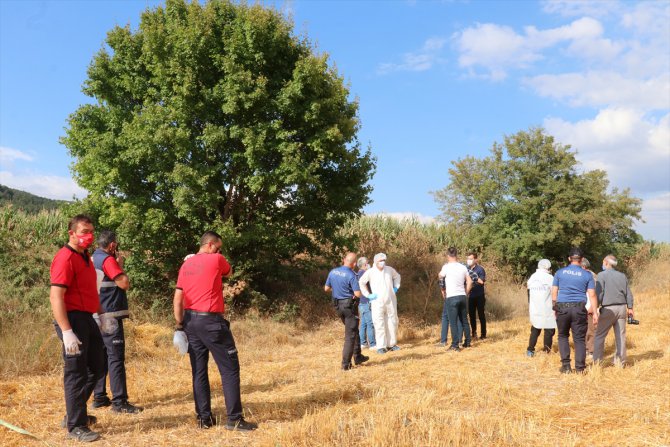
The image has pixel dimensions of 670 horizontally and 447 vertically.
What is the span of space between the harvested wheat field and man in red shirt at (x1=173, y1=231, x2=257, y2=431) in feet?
0.80

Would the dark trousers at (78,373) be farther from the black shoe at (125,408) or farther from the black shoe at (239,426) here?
the black shoe at (239,426)

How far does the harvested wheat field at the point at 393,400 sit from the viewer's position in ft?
16.8

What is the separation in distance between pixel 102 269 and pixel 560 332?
7.02 m

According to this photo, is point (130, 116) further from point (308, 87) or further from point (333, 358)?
point (333, 358)

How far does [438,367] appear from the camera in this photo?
882 cm

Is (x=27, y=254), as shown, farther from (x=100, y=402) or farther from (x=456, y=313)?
(x=456, y=313)

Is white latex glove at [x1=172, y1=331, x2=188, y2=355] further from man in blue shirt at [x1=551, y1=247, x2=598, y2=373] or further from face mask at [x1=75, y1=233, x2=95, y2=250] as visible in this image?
man in blue shirt at [x1=551, y1=247, x2=598, y2=373]

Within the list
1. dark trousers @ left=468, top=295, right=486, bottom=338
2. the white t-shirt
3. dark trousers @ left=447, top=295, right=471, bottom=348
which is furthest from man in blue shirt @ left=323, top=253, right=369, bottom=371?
dark trousers @ left=468, top=295, right=486, bottom=338

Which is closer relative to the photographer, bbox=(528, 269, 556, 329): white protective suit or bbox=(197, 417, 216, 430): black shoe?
bbox=(197, 417, 216, 430): black shoe

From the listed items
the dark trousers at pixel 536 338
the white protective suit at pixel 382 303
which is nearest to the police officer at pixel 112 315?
the white protective suit at pixel 382 303

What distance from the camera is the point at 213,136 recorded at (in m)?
12.8

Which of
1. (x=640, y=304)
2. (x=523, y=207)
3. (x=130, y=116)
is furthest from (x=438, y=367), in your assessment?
(x=523, y=207)

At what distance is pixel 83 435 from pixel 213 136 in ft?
28.9

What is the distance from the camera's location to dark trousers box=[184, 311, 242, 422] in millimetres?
5355
